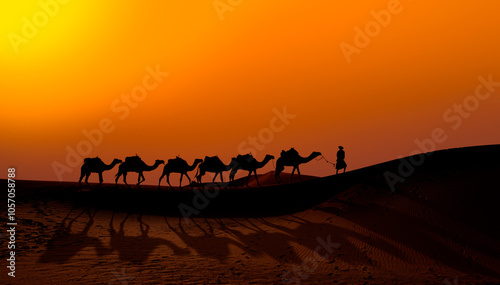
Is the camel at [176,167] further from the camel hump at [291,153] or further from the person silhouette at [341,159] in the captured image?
the person silhouette at [341,159]

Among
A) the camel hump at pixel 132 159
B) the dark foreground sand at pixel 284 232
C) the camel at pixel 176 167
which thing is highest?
the camel hump at pixel 132 159

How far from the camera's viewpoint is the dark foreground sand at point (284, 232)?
10.1 m

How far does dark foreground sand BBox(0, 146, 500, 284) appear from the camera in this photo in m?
10.1

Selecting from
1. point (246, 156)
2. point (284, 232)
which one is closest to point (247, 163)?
point (246, 156)

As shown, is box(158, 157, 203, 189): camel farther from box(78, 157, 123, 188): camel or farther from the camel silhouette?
box(78, 157, 123, 188): camel

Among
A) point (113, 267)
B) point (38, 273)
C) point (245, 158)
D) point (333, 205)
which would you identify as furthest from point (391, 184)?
point (38, 273)

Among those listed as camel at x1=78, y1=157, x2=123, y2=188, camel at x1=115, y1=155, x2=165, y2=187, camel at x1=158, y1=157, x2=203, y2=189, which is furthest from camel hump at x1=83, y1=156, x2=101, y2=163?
camel at x1=158, y1=157, x2=203, y2=189

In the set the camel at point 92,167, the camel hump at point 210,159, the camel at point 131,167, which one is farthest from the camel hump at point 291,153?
the camel at point 92,167

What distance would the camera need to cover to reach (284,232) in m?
15.5

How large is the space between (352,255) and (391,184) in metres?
8.28

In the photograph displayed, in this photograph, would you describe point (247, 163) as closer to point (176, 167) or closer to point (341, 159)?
point (176, 167)

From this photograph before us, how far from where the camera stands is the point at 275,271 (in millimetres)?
10305

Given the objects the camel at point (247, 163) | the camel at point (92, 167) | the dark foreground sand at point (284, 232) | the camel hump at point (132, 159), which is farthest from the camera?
the camel at point (247, 163)

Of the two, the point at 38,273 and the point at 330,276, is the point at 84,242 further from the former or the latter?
the point at 330,276
